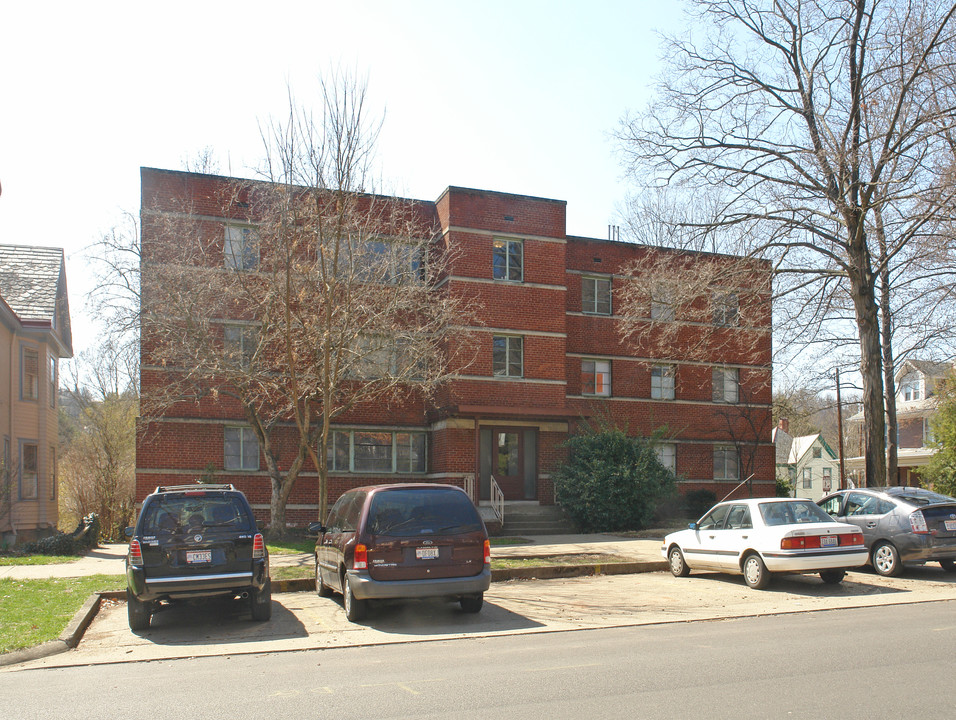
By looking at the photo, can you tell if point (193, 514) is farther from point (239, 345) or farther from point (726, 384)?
point (726, 384)

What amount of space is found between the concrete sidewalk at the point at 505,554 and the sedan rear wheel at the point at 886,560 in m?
Answer: 3.90

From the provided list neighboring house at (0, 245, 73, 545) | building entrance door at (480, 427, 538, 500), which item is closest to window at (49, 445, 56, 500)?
neighboring house at (0, 245, 73, 545)

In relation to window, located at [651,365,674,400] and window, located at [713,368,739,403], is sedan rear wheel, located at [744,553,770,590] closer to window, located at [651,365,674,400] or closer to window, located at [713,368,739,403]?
window, located at [651,365,674,400]

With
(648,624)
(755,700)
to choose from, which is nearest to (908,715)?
(755,700)

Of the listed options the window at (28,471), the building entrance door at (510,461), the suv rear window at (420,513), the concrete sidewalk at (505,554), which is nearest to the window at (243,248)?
the concrete sidewalk at (505,554)

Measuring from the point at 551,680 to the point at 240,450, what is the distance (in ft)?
62.0

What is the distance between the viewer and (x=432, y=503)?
1108 centimetres

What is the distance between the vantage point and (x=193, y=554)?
34.7 ft

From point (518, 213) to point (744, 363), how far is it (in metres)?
10.9

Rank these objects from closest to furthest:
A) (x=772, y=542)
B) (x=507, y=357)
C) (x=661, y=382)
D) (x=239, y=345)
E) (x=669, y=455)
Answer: (x=772, y=542)
(x=239, y=345)
(x=507, y=357)
(x=669, y=455)
(x=661, y=382)

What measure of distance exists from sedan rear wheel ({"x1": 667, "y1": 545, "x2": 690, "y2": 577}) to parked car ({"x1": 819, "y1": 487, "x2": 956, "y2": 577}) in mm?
2893

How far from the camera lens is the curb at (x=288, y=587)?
9219 millimetres

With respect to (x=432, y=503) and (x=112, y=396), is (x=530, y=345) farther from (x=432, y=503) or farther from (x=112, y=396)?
(x=112, y=396)

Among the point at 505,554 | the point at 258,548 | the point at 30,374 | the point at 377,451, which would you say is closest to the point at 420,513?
the point at 258,548
